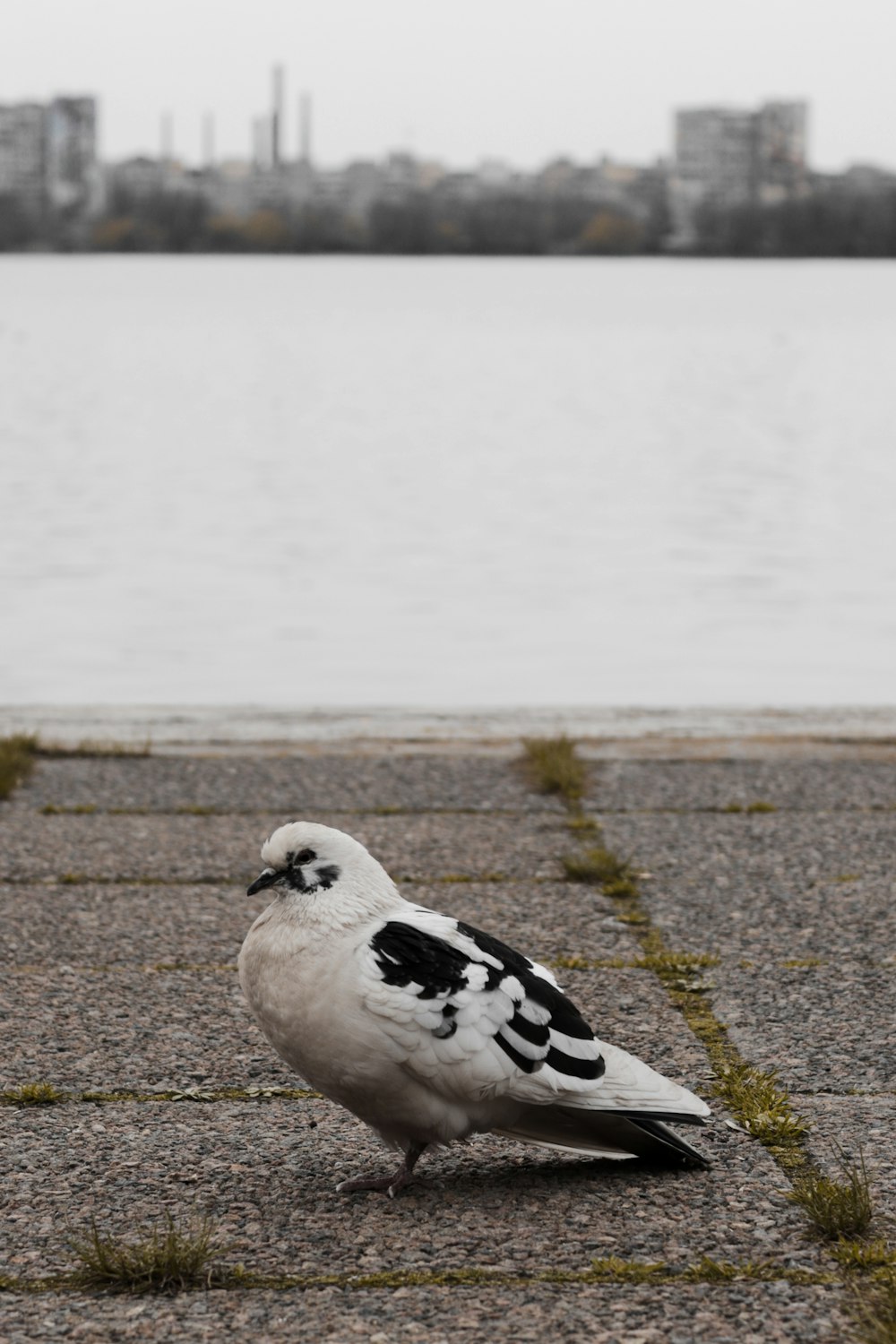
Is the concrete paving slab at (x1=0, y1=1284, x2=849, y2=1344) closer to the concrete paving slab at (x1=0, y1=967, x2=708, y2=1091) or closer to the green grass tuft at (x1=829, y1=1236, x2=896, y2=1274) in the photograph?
the green grass tuft at (x1=829, y1=1236, x2=896, y2=1274)

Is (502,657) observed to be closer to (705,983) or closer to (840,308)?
(705,983)

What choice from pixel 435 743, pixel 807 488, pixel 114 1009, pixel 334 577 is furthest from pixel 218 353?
pixel 114 1009

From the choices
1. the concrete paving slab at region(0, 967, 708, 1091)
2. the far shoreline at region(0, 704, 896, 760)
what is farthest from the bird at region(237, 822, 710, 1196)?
the far shoreline at region(0, 704, 896, 760)

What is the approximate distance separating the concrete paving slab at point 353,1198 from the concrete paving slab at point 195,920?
124cm

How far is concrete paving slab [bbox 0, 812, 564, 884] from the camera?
20.5 feet

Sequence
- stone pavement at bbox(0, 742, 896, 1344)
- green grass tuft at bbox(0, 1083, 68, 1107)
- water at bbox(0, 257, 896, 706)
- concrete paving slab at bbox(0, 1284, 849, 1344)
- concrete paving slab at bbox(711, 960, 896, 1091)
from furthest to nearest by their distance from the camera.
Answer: water at bbox(0, 257, 896, 706)
concrete paving slab at bbox(711, 960, 896, 1091)
green grass tuft at bbox(0, 1083, 68, 1107)
stone pavement at bbox(0, 742, 896, 1344)
concrete paving slab at bbox(0, 1284, 849, 1344)

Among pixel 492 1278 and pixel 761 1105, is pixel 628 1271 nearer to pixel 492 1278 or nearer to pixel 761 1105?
pixel 492 1278

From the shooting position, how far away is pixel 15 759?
7754 millimetres

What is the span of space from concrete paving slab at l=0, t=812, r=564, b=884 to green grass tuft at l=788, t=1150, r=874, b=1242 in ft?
9.13

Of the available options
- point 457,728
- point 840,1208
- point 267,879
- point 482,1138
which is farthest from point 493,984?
point 457,728

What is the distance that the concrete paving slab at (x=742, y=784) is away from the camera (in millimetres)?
7305

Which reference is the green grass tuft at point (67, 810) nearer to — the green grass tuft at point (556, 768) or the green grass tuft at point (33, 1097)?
the green grass tuft at point (556, 768)

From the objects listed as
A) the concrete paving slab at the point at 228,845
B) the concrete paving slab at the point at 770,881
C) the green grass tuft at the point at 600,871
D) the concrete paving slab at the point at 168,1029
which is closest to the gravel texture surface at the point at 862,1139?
the concrete paving slab at the point at 168,1029

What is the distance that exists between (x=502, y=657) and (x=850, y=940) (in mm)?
9376
